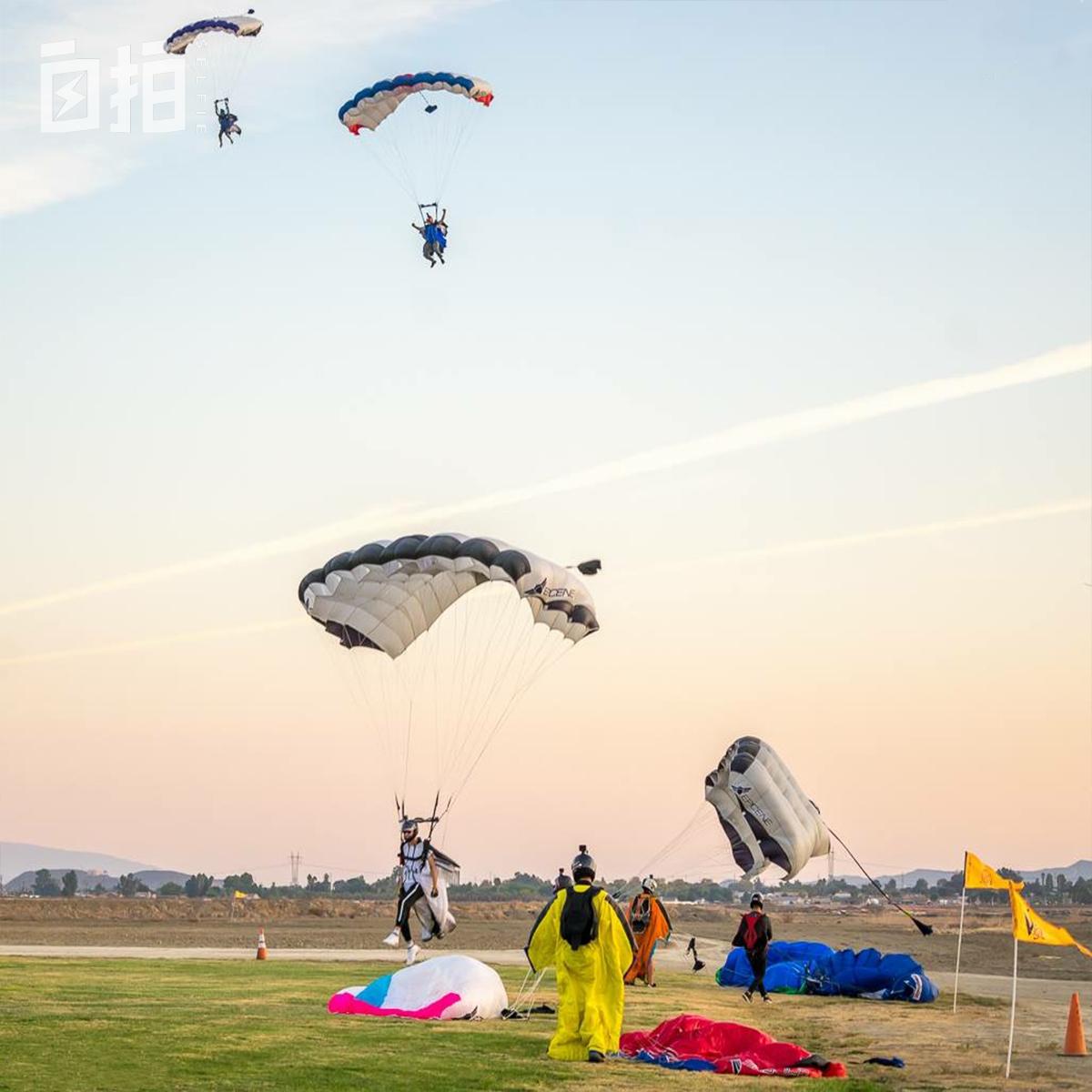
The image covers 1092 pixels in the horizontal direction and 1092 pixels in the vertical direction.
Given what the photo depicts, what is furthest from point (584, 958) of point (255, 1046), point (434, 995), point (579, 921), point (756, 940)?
point (756, 940)

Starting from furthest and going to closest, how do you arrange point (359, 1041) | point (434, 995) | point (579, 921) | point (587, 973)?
point (434, 995) < point (579, 921) < point (587, 973) < point (359, 1041)

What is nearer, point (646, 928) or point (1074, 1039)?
point (1074, 1039)

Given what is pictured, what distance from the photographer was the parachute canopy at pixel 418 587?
71.7ft

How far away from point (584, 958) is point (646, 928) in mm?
9494

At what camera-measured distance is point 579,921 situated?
1434cm

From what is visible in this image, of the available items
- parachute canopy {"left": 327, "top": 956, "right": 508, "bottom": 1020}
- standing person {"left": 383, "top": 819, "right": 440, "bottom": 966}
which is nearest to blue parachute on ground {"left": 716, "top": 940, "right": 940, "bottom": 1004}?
standing person {"left": 383, "top": 819, "right": 440, "bottom": 966}

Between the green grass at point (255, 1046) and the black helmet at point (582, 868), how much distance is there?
1.50m

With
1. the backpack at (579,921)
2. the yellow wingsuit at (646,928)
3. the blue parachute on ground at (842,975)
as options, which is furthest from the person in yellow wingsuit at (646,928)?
the backpack at (579,921)

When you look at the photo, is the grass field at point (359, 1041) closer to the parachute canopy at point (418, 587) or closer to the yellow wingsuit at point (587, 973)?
the yellow wingsuit at point (587, 973)

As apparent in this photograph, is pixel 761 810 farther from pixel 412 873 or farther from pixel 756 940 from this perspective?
pixel 412 873

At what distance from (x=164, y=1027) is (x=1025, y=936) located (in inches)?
296

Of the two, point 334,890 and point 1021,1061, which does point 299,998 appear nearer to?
point 1021,1061

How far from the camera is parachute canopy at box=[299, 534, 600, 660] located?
2184 centimetres

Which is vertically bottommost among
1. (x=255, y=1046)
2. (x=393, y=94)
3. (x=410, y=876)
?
(x=255, y=1046)
